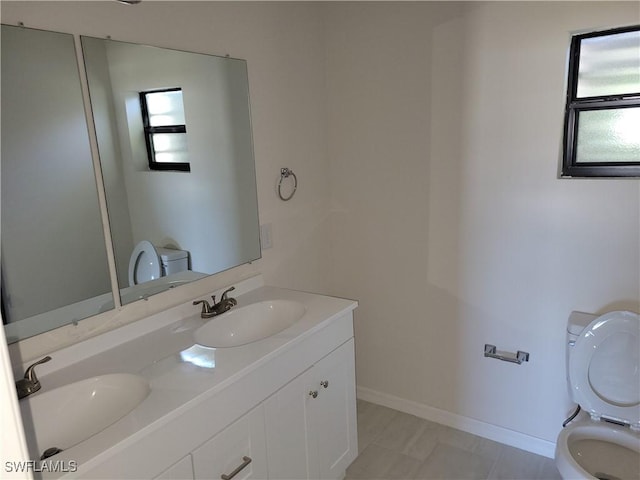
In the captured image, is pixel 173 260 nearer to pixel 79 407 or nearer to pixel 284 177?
pixel 79 407

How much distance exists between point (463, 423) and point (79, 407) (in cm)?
200

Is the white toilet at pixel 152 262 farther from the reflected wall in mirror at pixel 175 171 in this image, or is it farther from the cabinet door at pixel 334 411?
the cabinet door at pixel 334 411

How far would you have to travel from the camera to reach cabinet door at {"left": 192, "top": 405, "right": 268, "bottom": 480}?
Result: 134 cm

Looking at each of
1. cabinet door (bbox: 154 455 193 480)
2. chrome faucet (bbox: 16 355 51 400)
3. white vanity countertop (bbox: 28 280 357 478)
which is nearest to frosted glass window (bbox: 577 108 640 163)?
white vanity countertop (bbox: 28 280 357 478)

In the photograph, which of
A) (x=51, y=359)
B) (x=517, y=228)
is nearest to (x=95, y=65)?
(x=51, y=359)

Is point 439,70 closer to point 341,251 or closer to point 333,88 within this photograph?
point 333,88

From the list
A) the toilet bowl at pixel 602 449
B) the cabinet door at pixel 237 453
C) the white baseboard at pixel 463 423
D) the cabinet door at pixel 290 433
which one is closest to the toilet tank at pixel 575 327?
the toilet bowl at pixel 602 449

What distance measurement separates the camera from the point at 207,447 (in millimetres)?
1338

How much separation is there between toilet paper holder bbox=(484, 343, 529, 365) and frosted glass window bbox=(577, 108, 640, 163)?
0.97m

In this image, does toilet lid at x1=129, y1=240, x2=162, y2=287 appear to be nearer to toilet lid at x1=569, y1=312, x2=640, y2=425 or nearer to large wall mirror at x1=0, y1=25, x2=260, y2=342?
large wall mirror at x1=0, y1=25, x2=260, y2=342

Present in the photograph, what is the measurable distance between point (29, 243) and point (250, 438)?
92 centimetres

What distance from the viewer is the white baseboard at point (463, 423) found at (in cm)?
234

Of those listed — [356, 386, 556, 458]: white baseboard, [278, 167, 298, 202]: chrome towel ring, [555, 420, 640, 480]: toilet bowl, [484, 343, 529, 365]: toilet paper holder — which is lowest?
[356, 386, 556, 458]: white baseboard

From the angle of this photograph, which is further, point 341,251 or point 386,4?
→ point 341,251
